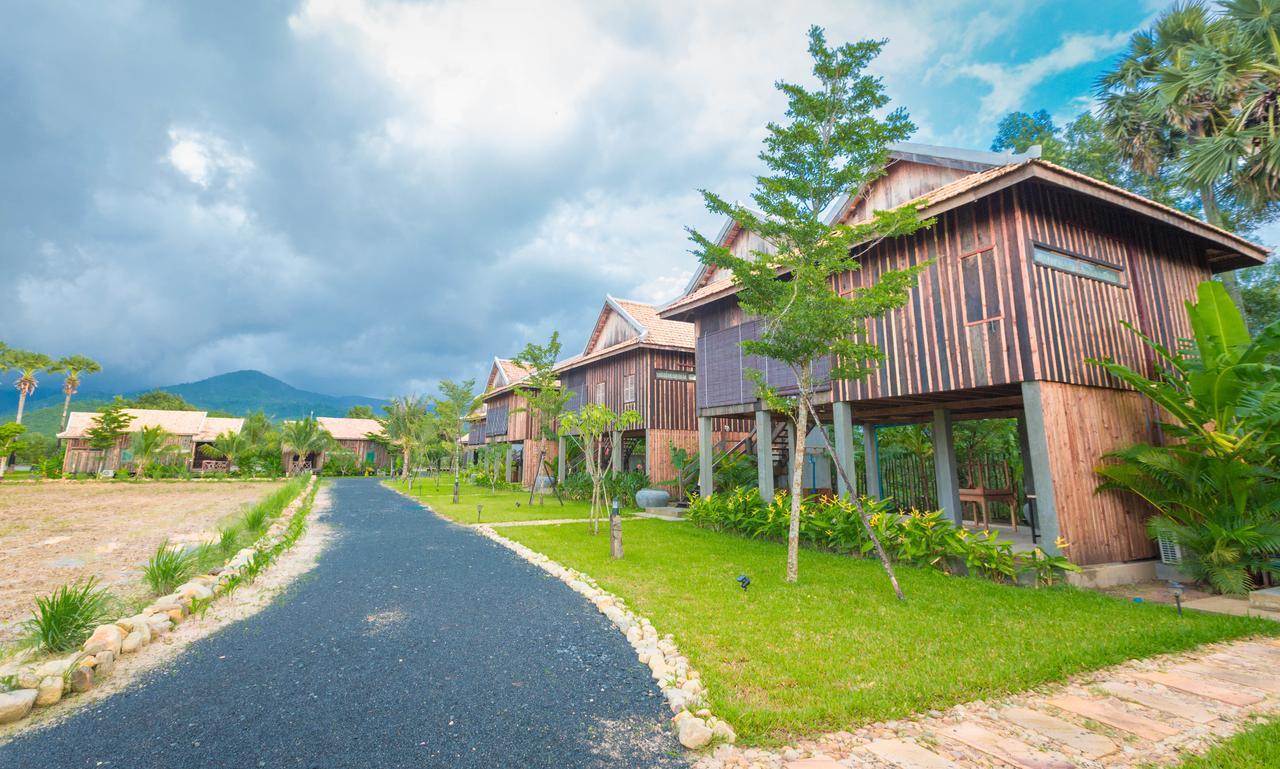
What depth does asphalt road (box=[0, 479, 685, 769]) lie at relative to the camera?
10.5 feet

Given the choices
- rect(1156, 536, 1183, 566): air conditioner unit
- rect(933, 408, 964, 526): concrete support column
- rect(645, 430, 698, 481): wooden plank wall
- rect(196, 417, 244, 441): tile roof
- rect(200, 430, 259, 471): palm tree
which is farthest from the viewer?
rect(196, 417, 244, 441): tile roof

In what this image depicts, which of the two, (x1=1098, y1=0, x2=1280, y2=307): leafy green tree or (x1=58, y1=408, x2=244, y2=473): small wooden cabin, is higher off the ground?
(x1=1098, y1=0, x2=1280, y2=307): leafy green tree

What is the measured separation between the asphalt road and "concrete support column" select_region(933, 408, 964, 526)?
9250 millimetres

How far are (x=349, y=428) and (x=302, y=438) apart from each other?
1066 centimetres

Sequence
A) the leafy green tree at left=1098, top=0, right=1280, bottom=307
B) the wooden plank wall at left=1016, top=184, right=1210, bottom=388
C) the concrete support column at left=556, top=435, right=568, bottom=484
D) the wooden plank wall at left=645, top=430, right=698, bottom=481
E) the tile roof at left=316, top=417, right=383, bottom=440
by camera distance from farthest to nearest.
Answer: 1. the tile roof at left=316, top=417, right=383, bottom=440
2. the concrete support column at left=556, top=435, right=568, bottom=484
3. the wooden plank wall at left=645, top=430, right=698, bottom=481
4. the leafy green tree at left=1098, top=0, right=1280, bottom=307
5. the wooden plank wall at left=1016, top=184, right=1210, bottom=388

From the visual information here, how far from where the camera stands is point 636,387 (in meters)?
19.5

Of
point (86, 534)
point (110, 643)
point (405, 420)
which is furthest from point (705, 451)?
point (405, 420)

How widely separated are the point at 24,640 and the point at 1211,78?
24.1 m

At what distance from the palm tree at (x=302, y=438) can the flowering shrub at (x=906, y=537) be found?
43.7 metres

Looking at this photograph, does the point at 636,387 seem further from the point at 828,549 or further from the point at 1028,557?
the point at 1028,557

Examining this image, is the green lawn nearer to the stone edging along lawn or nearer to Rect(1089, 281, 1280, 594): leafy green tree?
the stone edging along lawn

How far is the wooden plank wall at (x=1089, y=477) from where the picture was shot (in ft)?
25.2

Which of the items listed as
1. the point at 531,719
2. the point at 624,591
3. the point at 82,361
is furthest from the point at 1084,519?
the point at 82,361

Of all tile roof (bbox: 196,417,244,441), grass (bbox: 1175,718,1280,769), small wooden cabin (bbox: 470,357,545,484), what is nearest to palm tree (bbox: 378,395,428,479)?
small wooden cabin (bbox: 470,357,545,484)
